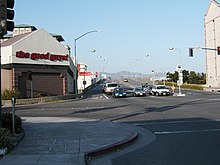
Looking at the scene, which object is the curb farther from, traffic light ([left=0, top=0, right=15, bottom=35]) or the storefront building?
the storefront building

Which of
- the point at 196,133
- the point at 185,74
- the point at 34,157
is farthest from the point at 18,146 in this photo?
the point at 185,74

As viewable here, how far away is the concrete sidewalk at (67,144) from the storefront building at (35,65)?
2700cm

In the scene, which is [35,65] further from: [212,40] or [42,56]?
[212,40]

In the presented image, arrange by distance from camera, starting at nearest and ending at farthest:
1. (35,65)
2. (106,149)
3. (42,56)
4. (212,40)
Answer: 1. (106,149)
2. (35,65)
3. (42,56)
4. (212,40)

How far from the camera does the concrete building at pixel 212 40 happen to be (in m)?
79.2

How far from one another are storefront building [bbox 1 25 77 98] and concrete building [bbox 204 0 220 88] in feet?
143

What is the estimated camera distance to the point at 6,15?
10.0 meters

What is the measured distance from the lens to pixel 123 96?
4888 cm

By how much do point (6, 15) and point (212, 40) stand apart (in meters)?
77.8

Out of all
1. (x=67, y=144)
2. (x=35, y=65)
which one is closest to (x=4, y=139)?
(x=67, y=144)

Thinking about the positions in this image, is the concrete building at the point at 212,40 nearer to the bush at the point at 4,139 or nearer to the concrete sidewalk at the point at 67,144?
the concrete sidewalk at the point at 67,144

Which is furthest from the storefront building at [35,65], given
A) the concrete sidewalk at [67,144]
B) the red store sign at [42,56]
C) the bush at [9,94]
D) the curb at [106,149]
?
the curb at [106,149]

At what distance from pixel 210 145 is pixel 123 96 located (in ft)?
126

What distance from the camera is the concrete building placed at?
79.2 metres
